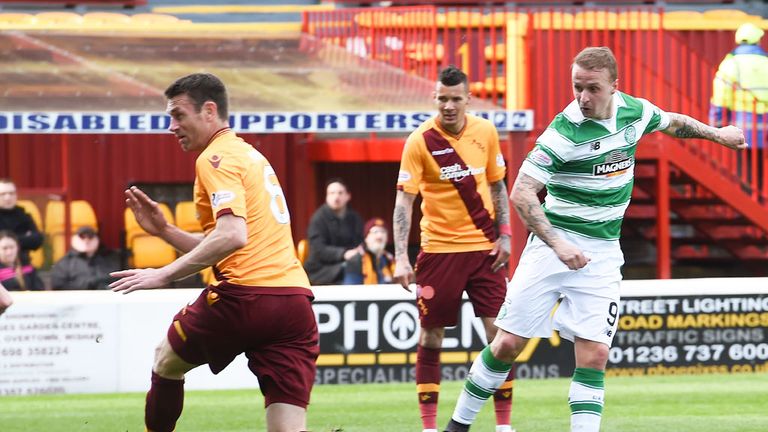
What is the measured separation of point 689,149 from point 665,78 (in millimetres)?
869

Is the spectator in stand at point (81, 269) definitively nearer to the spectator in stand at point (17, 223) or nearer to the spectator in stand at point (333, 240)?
the spectator in stand at point (17, 223)

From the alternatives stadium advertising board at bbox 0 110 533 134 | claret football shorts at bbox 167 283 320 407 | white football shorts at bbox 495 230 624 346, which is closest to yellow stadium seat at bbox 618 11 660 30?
stadium advertising board at bbox 0 110 533 134

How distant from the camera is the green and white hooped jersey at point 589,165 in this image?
6.92 metres

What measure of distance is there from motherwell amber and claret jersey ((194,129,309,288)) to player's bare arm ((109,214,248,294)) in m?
0.07

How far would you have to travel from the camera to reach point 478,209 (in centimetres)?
862

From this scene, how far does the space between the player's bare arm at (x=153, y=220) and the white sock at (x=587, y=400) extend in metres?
1.87

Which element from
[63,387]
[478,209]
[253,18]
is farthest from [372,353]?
[253,18]

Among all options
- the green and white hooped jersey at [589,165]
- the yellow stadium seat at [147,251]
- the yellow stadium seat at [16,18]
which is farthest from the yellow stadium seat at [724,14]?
the green and white hooped jersey at [589,165]

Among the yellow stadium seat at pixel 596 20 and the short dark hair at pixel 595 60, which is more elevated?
the yellow stadium seat at pixel 596 20

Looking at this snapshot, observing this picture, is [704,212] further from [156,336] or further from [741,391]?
[156,336]

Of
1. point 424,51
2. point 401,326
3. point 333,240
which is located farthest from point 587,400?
point 424,51

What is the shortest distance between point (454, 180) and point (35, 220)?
825cm

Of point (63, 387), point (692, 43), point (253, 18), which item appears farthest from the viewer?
point (253, 18)

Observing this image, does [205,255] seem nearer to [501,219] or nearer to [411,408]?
[501,219]
